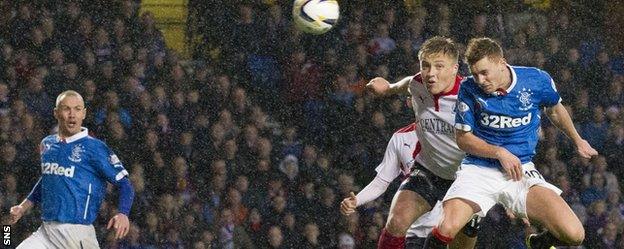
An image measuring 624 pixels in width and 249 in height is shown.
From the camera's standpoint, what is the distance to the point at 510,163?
740 centimetres

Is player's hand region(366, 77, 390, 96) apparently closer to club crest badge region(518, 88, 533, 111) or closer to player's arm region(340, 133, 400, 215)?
player's arm region(340, 133, 400, 215)

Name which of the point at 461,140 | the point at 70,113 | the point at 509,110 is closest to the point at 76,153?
the point at 70,113

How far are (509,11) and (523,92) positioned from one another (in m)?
6.05

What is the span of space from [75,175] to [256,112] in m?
3.42

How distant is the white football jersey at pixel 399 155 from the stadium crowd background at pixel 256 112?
260 cm

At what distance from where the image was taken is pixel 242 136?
11766 mm

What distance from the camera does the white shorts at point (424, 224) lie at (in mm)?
8586

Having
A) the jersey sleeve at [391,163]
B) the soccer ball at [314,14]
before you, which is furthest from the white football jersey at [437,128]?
the soccer ball at [314,14]

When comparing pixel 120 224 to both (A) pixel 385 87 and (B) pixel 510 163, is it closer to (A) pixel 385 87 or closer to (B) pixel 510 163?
(A) pixel 385 87

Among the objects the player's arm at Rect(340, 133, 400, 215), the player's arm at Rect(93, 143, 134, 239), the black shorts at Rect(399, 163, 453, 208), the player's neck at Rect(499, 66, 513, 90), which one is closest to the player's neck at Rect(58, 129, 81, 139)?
the player's arm at Rect(93, 143, 134, 239)

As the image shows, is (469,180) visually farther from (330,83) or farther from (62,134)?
(330,83)

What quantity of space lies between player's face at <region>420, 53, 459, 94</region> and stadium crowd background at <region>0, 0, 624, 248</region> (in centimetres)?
351

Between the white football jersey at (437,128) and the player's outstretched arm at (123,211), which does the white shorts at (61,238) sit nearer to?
the player's outstretched arm at (123,211)

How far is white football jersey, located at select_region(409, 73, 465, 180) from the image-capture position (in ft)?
26.8
